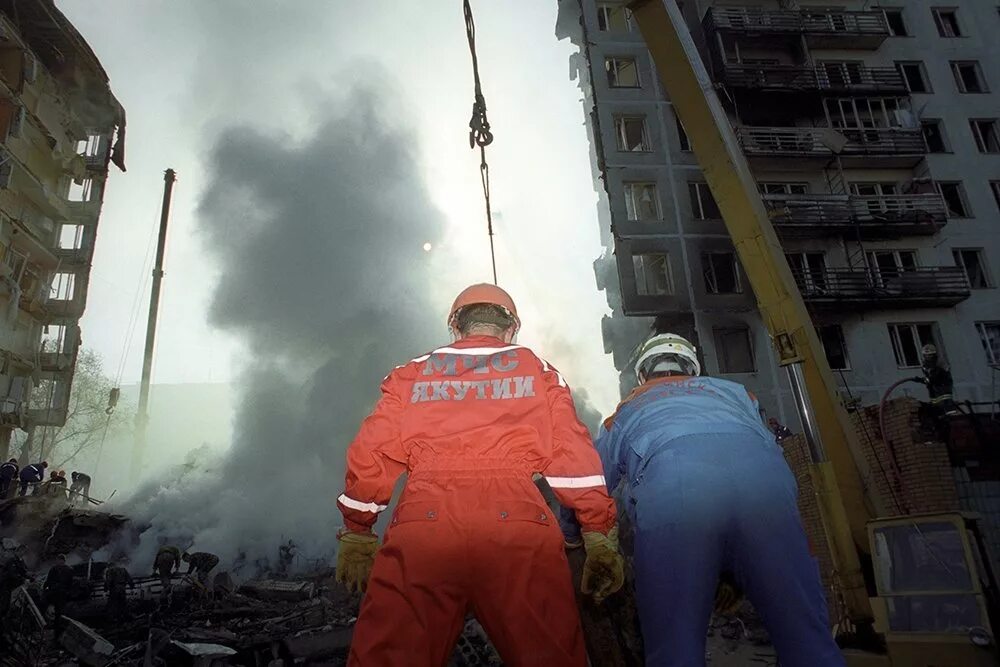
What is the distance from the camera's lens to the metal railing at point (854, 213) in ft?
57.0

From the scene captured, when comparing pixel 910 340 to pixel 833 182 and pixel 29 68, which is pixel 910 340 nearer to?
pixel 833 182

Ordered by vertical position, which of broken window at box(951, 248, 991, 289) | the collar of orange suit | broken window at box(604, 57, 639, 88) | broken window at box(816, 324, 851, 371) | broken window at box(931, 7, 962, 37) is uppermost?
broken window at box(931, 7, 962, 37)

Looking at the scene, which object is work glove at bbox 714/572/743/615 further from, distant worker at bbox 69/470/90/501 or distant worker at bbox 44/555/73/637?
distant worker at bbox 69/470/90/501

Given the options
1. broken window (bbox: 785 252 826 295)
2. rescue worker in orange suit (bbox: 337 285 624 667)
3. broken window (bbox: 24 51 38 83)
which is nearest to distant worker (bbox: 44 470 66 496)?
broken window (bbox: 24 51 38 83)

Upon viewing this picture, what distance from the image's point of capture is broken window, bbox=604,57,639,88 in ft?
68.4

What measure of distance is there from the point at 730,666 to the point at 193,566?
401 inches

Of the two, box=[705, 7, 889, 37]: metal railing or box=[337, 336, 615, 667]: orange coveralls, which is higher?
box=[705, 7, 889, 37]: metal railing

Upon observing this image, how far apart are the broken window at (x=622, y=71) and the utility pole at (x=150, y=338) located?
21.8 m

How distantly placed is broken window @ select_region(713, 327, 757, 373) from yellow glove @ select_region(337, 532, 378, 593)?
16029 millimetres

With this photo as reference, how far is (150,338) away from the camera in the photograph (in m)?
25.5

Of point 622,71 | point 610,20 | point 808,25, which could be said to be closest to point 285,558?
point 622,71

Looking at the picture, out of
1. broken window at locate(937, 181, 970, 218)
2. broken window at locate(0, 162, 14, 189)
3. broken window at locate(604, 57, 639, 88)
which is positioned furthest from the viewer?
broken window at locate(604, 57, 639, 88)

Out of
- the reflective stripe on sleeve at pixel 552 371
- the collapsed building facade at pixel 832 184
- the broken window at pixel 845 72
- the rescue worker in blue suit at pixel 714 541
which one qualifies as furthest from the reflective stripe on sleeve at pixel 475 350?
the broken window at pixel 845 72

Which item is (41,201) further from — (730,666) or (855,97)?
(855,97)
